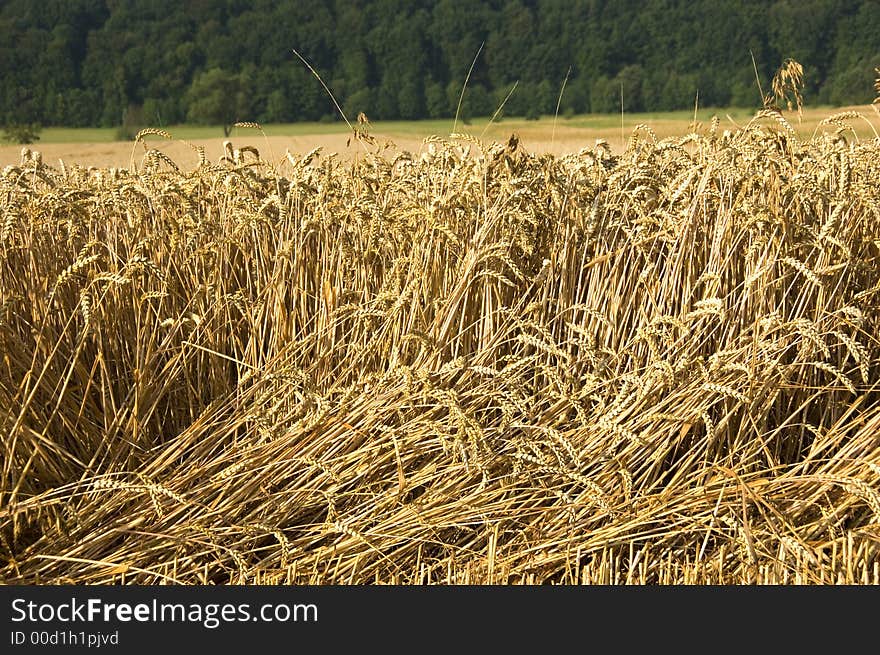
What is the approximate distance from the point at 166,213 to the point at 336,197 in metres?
0.49

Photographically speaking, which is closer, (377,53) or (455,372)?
(455,372)

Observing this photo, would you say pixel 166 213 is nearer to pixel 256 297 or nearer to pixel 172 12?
pixel 256 297

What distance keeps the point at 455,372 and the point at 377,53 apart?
1637 inches

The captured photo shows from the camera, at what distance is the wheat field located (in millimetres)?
1890

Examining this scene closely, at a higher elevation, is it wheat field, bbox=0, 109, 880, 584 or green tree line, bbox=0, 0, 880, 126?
green tree line, bbox=0, 0, 880, 126

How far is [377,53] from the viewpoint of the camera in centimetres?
4169

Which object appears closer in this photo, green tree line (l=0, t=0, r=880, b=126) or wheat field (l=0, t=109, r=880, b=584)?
wheat field (l=0, t=109, r=880, b=584)

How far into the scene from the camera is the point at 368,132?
2.85 metres

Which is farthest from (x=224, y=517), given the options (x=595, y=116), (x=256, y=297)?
(x=595, y=116)

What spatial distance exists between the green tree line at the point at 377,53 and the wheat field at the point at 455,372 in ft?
118

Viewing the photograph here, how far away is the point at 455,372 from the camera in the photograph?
202 centimetres

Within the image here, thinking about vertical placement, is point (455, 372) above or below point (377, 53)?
below

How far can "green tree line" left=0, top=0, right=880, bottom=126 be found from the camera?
38.8m

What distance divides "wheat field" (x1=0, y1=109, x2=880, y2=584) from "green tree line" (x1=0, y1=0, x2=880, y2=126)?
3586cm
